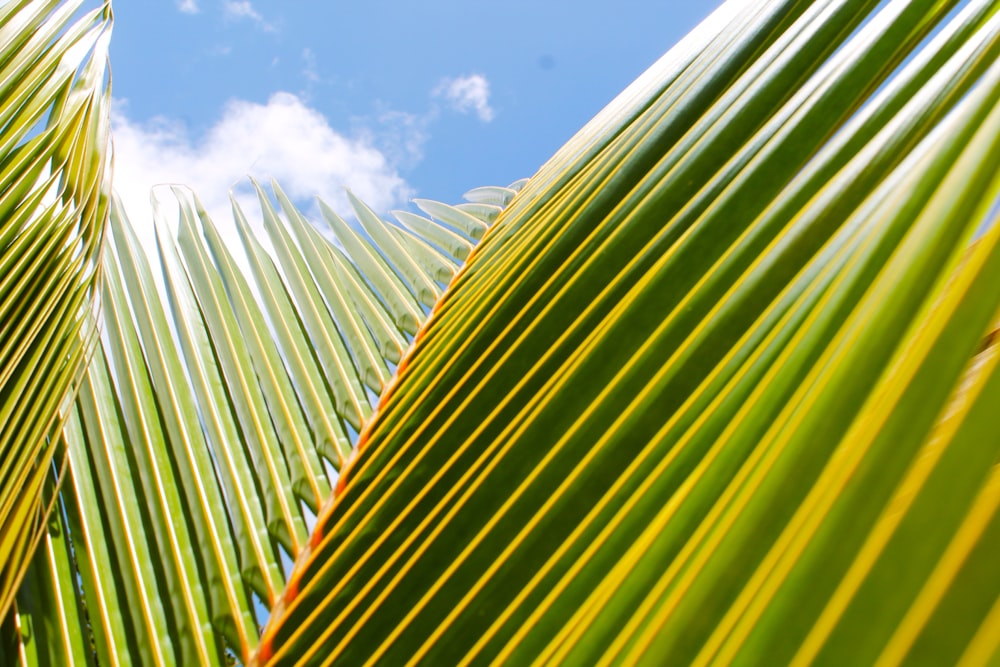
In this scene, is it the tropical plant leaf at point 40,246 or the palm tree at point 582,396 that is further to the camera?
the tropical plant leaf at point 40,246

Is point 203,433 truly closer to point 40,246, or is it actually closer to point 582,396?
point 40,246

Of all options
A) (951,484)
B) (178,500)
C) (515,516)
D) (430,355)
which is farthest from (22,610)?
(951,484)

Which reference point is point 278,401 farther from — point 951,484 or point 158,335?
point 951,484

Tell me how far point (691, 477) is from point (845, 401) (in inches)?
4.0

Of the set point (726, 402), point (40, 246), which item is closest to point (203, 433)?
point (40, 246)

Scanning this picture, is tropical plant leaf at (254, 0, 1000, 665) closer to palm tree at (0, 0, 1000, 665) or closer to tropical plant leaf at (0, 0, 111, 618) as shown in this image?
palm tree at (0, 0, 1000, 665)

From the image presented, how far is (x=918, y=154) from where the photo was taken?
415mm

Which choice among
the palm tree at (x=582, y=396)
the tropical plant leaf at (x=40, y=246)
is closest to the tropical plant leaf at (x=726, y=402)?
the palm tree at (x=582, y=396)

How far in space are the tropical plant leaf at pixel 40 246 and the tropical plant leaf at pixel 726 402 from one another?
0.31m

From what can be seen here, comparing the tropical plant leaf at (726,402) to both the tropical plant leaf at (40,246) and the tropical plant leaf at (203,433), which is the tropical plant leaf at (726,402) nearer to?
the tropical plant leaf at (203,433)

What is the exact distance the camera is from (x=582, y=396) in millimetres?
601

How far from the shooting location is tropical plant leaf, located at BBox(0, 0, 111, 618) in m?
0.81

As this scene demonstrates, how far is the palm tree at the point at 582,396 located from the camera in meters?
0.27

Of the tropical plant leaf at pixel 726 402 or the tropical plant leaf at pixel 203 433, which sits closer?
the tropical plant leaf at pixel 726 402
